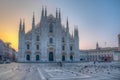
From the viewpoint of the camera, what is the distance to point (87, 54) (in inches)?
5172

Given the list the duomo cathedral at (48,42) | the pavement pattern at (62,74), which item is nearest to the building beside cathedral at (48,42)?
the duomo cathedral at (48,42)

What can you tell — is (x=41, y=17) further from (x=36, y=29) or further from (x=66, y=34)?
(x=66, y=34)

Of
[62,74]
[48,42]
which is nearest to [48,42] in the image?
[48,42]

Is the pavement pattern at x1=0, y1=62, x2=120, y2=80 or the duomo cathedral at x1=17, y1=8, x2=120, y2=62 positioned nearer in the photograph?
the pavement pattern at x1=0, y1=62, x2=120, y2=80

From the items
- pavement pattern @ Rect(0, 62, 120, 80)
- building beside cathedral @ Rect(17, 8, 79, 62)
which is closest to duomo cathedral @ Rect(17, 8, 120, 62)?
building beside cathedral @ Rect(17, 8, 79, 62)

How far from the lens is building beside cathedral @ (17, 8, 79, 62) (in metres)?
64.4

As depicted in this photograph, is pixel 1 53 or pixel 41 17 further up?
pixel 41 17

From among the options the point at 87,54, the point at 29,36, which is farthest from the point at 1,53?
the point at 87,54

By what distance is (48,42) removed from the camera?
67.0 metres

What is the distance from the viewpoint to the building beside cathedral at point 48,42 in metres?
64.4

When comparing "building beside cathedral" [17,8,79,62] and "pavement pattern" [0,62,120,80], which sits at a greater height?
"building beside cathedral" [17,8,79,62]

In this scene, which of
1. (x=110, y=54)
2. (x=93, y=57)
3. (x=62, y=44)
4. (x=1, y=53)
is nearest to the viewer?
(x=62, y=44)

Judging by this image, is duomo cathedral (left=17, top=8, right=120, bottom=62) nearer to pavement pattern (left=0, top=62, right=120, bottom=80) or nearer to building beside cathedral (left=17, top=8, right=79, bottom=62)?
building beside cathedral (left=17, top=8, right=79, bottom=62)

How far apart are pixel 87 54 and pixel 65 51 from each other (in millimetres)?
65534
